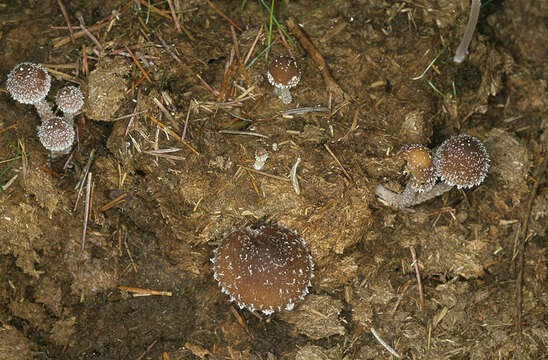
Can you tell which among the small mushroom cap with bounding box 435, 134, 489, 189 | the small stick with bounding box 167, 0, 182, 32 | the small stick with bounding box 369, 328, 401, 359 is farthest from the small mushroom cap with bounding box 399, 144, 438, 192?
the small stick with bounding box 167, 0, 182, 32

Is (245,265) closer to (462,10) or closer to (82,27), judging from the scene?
(82,27)

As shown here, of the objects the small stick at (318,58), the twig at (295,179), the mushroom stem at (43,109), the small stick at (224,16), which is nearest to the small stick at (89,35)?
the mushroom stem at (43,109)

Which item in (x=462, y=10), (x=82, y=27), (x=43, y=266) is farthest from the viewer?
(x=462, y=10)

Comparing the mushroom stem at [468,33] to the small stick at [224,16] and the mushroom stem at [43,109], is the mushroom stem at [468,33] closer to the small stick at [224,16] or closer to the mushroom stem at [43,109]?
the small stick at [224,16]

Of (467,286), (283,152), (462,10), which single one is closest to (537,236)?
(467,286)

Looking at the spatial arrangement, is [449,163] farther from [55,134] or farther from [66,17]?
[66,17]

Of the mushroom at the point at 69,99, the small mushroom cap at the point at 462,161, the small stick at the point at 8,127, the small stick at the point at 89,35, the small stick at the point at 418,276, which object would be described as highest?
the small stick at the point at 89,35

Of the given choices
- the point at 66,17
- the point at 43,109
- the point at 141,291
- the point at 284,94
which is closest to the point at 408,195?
the point at 284,94
